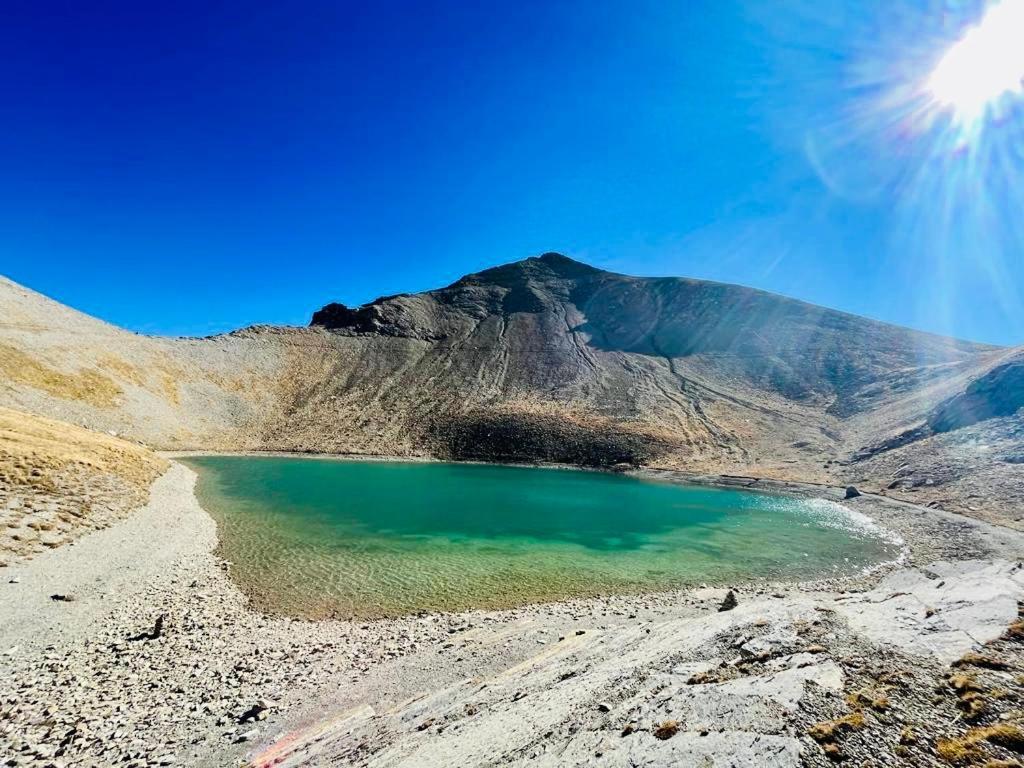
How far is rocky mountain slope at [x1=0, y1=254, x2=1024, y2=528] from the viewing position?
193 ft

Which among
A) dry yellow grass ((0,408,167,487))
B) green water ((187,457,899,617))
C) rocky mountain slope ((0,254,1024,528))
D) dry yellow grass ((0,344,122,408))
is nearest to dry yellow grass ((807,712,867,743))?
green water ((187,457,899,617))

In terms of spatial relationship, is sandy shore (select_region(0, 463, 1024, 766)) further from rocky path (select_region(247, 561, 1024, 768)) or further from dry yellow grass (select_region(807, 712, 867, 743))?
dry yellow grass (select_region(807, 712, 867, 743))

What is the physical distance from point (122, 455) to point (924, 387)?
9957 cm

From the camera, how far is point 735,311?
120750mm

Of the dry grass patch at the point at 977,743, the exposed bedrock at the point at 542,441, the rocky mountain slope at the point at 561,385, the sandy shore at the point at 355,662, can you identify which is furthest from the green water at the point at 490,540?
the exposed bedrock at the point at 542,441

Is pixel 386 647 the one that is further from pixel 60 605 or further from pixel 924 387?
pixel 924 387

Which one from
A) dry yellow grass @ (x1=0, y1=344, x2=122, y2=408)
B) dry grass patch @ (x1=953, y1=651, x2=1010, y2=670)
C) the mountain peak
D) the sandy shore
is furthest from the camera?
the mountain peak

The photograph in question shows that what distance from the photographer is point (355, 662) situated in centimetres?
1385

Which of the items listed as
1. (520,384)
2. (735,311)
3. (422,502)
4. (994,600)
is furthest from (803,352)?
(994,600)

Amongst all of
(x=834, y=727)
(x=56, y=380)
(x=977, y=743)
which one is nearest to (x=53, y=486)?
(x=834, y=727)

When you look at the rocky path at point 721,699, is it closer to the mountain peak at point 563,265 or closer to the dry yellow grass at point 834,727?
the dry yellow grass at point 834,727

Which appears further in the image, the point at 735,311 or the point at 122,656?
the point at 735,311

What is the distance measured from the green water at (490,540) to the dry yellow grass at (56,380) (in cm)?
2434

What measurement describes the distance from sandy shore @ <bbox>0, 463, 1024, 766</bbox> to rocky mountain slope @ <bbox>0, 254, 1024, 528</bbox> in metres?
37.5
